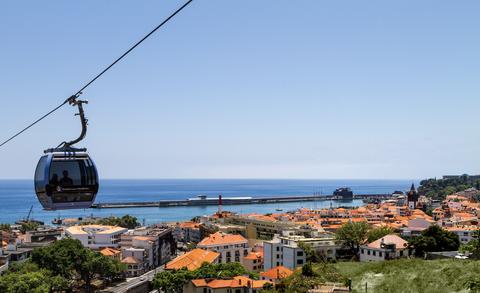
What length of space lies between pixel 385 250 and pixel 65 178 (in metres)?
23.7

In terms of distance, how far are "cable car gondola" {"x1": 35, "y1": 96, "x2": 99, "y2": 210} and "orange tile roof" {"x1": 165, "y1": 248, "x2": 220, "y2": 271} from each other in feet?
66.4

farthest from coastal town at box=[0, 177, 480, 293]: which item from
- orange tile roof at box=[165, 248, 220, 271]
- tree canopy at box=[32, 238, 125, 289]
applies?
tree canopy at box=[32, 238, 125, 289]

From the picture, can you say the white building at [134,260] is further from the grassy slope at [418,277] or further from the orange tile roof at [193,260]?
the grassy slope at [418,277]

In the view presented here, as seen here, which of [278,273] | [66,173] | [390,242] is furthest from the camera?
[390,242]

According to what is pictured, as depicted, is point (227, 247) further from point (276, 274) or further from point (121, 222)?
point (121, 222)

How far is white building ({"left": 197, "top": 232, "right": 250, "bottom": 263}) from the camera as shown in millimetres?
33719

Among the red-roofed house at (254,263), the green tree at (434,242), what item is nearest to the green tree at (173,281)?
the red-roofed house at (254,263)

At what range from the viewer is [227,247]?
113ft

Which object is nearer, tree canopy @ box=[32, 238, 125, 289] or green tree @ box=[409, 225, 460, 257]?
tree canopy @ box=[32, 238, 125, 289]

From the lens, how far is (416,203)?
6662cm

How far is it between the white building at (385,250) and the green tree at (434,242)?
565 millimetres

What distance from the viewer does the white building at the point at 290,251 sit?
1075 inches

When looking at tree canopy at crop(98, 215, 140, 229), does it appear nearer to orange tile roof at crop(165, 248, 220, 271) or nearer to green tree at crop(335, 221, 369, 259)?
orange tile roof at crop(165, 248, 220, 271)

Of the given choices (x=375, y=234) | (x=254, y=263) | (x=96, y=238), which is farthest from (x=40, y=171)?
(x=96, y=238)
